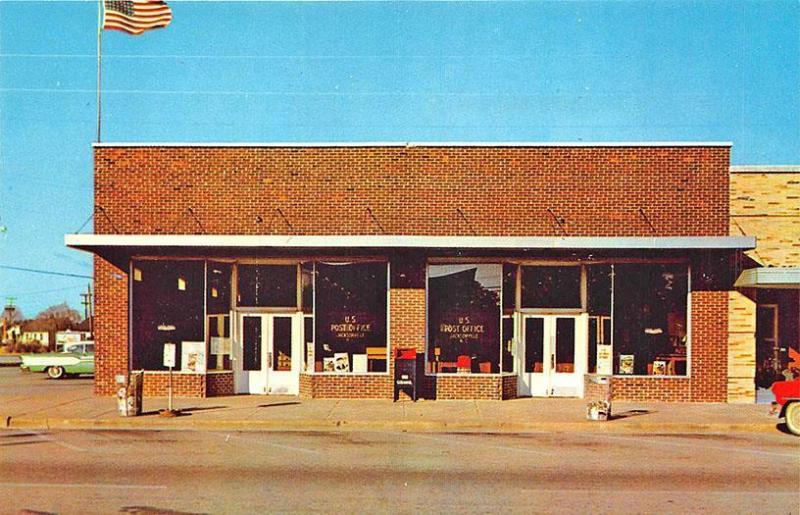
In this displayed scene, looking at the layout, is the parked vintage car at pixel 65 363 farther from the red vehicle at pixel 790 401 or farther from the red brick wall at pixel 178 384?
the red vehicle at pixel 790 401

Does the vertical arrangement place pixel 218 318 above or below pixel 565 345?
above

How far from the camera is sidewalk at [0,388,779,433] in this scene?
1568 cm

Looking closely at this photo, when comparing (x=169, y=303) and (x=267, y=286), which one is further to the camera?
(x=267, y=286)

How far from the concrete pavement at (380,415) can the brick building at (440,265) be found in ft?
3.01

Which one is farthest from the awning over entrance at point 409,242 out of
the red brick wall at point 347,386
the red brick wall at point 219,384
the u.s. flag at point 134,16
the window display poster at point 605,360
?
the u.s. flag at point 134,16

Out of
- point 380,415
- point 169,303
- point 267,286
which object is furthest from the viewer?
point 267,286

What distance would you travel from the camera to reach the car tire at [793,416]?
48.5 feet

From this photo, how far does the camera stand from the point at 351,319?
19609 mm

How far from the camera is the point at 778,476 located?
10.9 meters

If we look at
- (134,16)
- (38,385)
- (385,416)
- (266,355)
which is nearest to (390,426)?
(385,416)

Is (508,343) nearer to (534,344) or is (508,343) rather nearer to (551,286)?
(534,344)

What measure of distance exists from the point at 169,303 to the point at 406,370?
20.5 feet

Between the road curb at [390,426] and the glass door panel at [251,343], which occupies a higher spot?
the glass door panel at [251,343]

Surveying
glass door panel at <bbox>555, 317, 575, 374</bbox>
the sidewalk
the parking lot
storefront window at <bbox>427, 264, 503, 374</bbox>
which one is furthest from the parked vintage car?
glass door panel at <bbox>555, 317, 575, 374</bbox>
